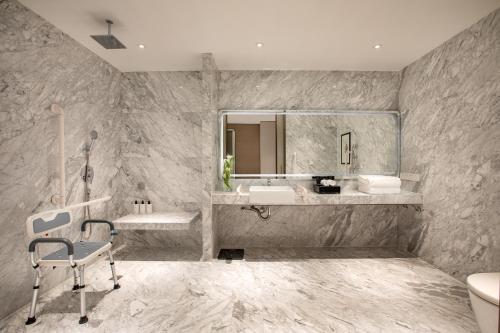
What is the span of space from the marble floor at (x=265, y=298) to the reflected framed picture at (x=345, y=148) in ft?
4.42

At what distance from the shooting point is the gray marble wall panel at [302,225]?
12.7 ft

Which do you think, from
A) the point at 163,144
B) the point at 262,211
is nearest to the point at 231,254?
the point at 262,211

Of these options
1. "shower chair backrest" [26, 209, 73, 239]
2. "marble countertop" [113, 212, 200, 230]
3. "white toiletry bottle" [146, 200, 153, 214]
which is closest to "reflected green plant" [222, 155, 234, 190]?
"marble countertop" [113, 212, 200, 230]

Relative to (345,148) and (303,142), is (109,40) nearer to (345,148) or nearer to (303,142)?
(303,142)

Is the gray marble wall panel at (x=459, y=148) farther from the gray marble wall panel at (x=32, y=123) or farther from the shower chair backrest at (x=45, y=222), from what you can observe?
the gray marble wall panel at (x=32, y=123)

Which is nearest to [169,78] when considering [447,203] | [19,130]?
[19,130]

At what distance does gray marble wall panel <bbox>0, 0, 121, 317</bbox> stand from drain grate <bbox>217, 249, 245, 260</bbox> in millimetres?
1734

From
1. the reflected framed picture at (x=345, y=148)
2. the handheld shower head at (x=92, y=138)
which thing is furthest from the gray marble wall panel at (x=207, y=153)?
the reflected framed picture at (x=345, y=148)

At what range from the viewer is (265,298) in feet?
8.20

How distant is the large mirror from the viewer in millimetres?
3826

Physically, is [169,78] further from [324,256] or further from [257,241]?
[324,256]

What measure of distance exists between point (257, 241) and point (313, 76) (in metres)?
2.52

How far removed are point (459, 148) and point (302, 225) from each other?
208 cm

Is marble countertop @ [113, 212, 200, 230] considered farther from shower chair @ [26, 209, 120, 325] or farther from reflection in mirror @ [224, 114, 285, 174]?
reflection in mirror @ [224, 114, 285, 174]
